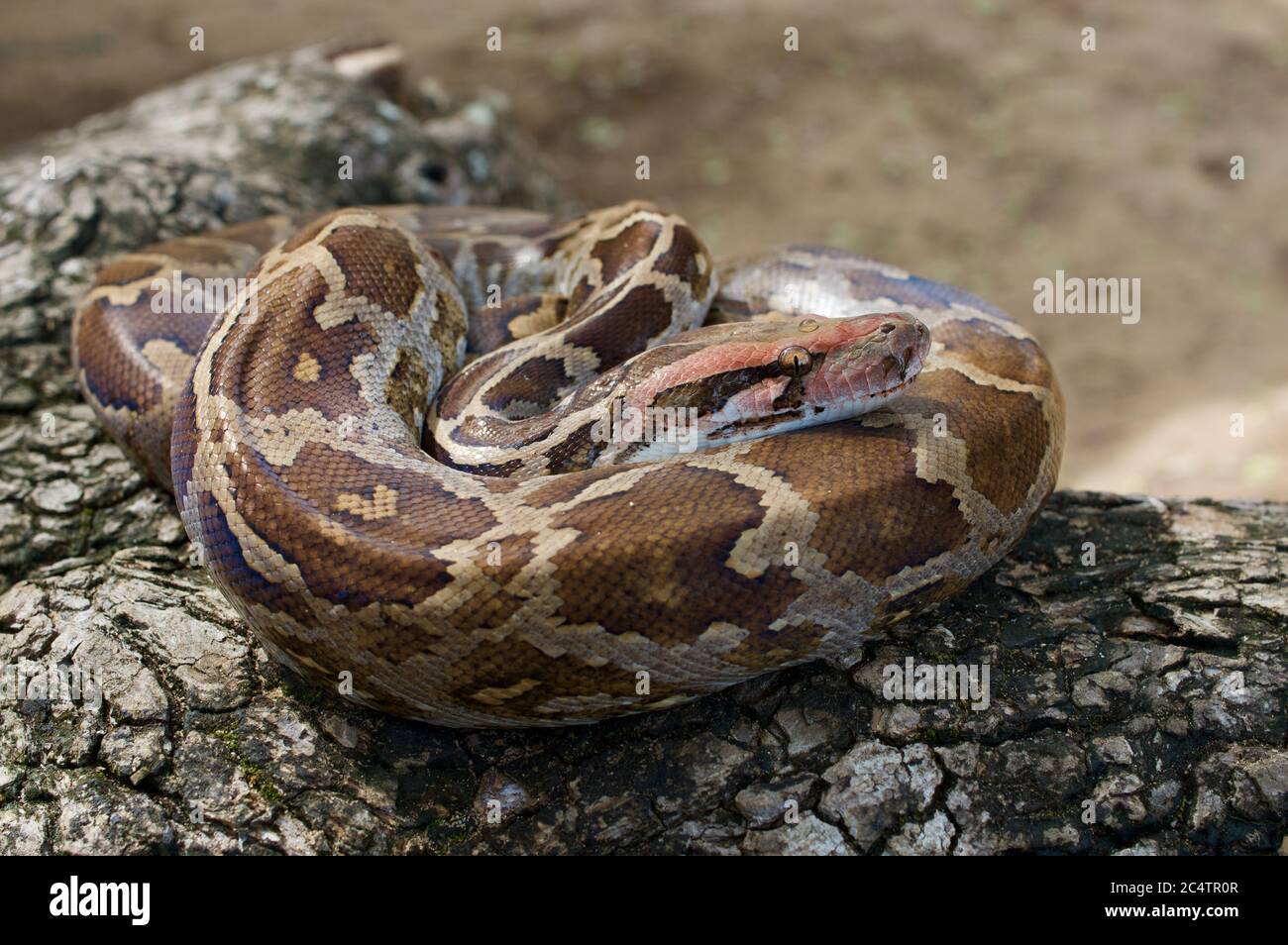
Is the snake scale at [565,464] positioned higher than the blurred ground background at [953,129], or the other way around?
the blurred ground background at [953,129]

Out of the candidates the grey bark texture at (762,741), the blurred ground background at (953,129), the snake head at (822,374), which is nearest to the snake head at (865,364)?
the snake head at (822,374)

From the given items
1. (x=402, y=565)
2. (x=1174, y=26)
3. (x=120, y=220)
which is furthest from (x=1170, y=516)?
(x=1174, y=26)

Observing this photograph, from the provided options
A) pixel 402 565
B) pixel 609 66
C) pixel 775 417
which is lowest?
pixel 402 565

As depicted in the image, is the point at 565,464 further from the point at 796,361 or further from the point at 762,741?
the point at 762,741

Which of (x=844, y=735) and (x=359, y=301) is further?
(x=359, y=301)

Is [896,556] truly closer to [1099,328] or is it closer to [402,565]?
[402,565]

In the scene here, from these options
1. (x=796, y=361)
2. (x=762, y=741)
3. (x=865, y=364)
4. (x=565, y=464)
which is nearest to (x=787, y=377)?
(x=796, y=361)

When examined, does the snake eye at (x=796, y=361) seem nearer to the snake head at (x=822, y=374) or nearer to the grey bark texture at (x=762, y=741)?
the snake head at (x=822, y=374)
